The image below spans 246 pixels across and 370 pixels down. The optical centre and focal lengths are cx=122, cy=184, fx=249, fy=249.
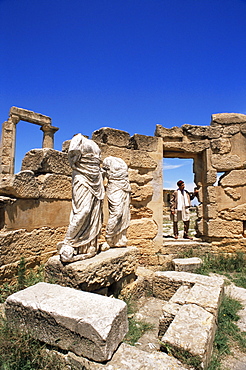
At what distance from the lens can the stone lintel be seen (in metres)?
10.5

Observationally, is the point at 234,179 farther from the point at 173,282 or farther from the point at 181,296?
the point at 181,296

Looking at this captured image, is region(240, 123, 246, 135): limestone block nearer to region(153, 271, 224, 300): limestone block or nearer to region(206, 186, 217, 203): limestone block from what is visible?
region(206, 186, 217, 203): limestone block

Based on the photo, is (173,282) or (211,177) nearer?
(173,282)

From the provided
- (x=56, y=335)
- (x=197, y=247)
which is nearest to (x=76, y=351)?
(x=56, y=335)

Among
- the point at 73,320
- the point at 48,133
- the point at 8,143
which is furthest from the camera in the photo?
the point at 48,133

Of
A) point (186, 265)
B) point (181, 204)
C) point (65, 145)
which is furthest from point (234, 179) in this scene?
point (65, 145)

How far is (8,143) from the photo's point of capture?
10.6 m

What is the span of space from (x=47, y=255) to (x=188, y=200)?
13.9 feet

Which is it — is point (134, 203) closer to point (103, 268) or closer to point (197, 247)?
point (197, 247)

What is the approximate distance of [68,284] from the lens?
10.6 feet

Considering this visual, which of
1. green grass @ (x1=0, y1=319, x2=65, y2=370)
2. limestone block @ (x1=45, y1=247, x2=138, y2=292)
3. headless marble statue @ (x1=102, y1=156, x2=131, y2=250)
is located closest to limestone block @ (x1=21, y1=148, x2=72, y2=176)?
headless marble statue @ (x1=102, y1=156, x2=131, y2=250)

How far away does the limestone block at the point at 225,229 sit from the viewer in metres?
6.77

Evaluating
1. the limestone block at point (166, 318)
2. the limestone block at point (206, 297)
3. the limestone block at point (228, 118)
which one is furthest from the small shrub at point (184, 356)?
the limestone block at point (228, 118)

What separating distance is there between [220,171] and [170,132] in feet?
5.81
